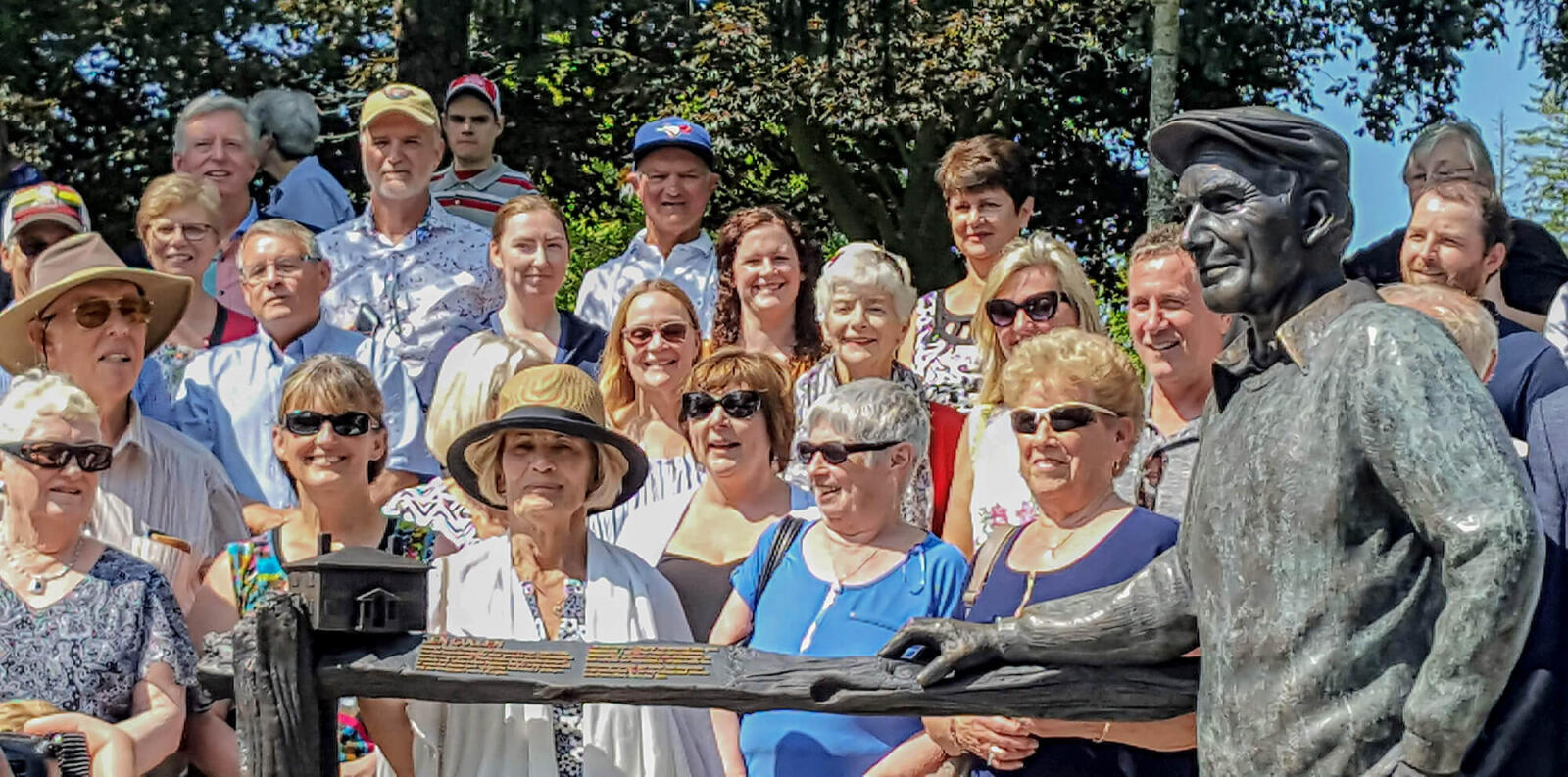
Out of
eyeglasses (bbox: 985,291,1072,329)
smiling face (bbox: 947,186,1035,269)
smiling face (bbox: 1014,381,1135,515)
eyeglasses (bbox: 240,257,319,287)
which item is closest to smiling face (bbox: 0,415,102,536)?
eyeglasses (bbox: 240,257,319,287)

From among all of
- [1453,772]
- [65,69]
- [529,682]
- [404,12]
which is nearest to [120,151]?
[65,69]

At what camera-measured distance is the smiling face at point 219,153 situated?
830cm

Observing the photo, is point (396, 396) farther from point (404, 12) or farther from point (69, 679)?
point (404, 12)

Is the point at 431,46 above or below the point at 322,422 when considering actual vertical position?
above

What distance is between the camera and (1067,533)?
16.7ft

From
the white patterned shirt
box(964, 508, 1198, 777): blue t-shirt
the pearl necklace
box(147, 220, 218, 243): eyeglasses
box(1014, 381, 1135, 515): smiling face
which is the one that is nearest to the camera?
box(964, 508, 1198, 777): blue t-shirt

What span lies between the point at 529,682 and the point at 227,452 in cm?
365

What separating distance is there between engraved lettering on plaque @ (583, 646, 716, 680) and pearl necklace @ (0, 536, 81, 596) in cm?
242

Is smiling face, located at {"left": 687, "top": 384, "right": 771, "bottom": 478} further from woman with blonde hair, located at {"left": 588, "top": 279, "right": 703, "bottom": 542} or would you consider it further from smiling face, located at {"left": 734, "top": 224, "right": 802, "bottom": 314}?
smiling face, located at {"left": 734, "top": 224, "right": 802, "bottom": 314}

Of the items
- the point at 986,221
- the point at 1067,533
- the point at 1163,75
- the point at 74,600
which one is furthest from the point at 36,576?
the point at 1163,75

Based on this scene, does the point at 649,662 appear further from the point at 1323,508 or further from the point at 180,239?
the point at 180,239

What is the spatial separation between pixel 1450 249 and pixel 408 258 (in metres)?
3.67

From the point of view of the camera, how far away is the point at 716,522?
6.11 metres

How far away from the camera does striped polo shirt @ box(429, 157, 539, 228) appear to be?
29.2 feet
